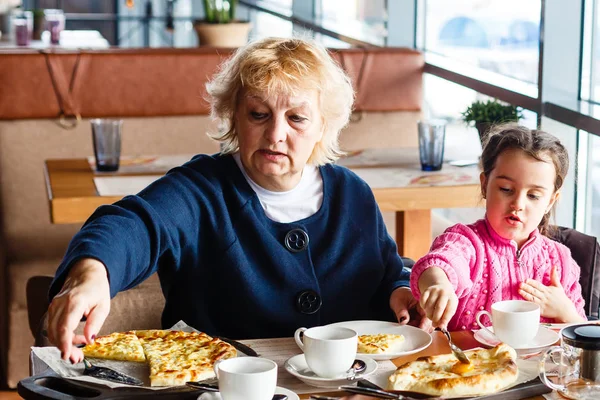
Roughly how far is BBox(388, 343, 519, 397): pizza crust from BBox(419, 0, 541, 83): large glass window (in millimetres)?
2143

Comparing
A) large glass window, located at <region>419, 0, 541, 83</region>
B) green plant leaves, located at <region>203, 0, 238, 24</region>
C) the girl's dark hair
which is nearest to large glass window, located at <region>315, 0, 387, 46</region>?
large glass window, located at <region>419, 0, 541, 83</region>

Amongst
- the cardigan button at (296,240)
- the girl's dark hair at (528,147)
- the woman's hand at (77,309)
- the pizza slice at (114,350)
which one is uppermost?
the girl's dark hair at (528,147)

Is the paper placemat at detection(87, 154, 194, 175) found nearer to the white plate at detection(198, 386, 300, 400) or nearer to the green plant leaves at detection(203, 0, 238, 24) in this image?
the white plate at detection(198, 386, 300, 400)

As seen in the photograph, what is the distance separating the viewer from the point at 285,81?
1.71m

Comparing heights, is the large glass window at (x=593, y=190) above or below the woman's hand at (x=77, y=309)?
below

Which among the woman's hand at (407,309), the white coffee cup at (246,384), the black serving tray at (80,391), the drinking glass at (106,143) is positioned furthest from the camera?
the drinking glass at (106,143)

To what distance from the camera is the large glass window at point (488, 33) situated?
11.4 feet

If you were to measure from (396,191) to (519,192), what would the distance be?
85cm

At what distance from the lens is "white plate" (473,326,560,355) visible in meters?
1.51

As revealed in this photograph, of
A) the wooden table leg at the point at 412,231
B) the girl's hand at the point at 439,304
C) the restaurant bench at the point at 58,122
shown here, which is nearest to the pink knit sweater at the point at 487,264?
the girl's hand at the point at 439,304

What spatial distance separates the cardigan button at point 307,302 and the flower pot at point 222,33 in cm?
317

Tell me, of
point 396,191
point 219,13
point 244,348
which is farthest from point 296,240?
point 219,13

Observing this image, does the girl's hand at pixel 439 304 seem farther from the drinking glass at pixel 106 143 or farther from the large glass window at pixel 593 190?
the large glass window at pixel 593 190

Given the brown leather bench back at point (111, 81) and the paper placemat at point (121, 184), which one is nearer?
the paper placemat at point (121, 184)
